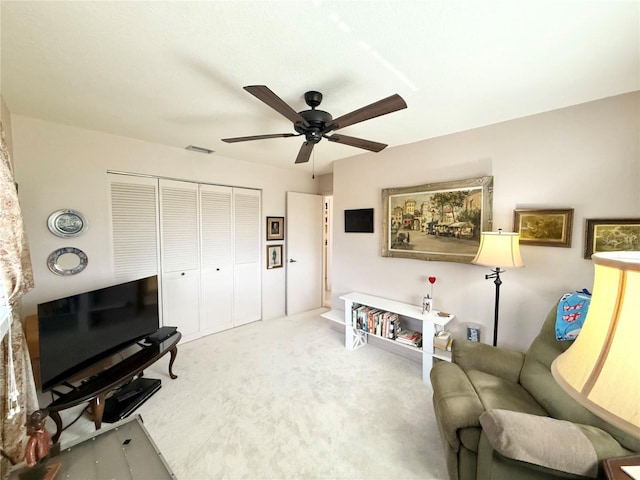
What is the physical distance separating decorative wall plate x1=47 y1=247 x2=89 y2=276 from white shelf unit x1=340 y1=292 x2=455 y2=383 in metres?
2.77

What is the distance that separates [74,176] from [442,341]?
12.8ft

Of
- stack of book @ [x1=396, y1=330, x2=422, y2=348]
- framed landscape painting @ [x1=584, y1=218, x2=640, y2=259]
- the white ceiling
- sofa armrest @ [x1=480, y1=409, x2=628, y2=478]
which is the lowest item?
stack of book @ [x1=396, y1=330, x2=422, y2=348]

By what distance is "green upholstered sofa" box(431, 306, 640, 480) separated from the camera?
1.09 metres

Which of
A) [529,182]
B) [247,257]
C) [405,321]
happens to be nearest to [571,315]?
[529,182]

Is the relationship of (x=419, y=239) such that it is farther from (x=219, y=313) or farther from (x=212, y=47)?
(x=219, y=313)

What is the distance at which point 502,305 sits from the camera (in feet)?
7.81

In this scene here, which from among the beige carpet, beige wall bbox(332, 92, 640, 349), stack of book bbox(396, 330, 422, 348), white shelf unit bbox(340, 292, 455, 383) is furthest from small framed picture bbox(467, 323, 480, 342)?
the beige carpet

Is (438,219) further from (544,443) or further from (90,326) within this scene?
(90,326)

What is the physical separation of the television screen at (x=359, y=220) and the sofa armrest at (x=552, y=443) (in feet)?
7.81

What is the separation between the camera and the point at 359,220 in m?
3.45

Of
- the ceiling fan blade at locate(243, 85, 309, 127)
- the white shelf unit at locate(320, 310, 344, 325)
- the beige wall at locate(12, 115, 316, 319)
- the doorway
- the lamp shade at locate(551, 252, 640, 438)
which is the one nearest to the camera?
the lamp shade at locate(551, 252, 640, 438)

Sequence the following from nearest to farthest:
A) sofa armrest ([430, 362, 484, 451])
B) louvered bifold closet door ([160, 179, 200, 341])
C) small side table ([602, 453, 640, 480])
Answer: small side table ([602, 453, 640, 480]) < sofa armrest ([430, 362, 484, 451]) < louvered bifold closet door ([160, 179, 200, 341])

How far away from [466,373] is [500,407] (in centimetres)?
35

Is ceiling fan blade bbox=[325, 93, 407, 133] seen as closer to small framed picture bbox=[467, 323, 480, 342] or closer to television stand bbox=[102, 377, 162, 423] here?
small framed picture bbox=[467, 323, 480, 342]
